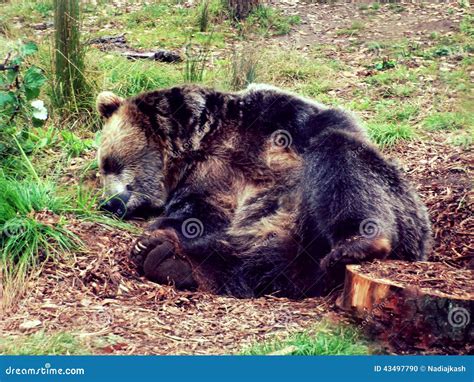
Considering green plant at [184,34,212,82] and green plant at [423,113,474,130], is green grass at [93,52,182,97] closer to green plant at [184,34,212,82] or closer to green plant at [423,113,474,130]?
green plant at [184,34,212,82]

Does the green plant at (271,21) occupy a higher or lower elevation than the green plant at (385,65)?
higher

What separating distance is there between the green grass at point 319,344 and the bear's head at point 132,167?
1.68 meters

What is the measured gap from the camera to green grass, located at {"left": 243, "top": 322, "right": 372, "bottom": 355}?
3.34 metres

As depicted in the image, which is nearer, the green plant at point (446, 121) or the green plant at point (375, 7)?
the green plant at point (446, 121)

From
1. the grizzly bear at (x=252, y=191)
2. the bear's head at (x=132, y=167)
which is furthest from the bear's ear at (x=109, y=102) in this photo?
the bear's head at (x=132, y=167)

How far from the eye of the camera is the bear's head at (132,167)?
4.79 m

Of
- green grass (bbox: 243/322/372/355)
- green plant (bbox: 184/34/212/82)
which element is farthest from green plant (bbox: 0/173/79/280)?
green plant (bbox: 184/34/212/82)

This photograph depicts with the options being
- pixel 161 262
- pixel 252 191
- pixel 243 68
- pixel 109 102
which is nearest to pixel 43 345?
pixel 161 262

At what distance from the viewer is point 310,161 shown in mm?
4301

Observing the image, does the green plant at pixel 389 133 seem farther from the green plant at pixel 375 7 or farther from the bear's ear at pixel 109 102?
the bear's ear at pixel 109 102

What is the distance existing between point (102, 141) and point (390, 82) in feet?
8.19

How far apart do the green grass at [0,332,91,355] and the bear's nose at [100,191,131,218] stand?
4.50ft

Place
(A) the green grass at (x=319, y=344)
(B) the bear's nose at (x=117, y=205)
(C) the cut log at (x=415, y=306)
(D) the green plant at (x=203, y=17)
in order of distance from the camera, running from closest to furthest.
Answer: (C) the cut log at (x=415, y=306), (A) the green grass at (x=319, y=344), (B) the bear's nose at (x=117, y=205), (D) the green plant at (x=203, y=17)

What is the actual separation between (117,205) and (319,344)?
191 cm
